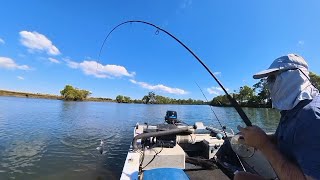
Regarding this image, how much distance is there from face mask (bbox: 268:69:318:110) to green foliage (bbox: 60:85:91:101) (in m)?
113

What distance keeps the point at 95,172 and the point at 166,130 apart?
4.30 m

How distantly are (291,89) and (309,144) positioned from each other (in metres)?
0.38

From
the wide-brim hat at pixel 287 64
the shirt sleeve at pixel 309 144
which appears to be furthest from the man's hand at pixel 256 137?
the wide-brim hat at pixel 287 64

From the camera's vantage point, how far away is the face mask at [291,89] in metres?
1.51

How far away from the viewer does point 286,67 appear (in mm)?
1632

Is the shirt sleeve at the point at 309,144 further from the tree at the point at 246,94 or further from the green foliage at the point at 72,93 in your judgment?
the green foliage at the point at 72,93

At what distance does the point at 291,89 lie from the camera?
1.57m

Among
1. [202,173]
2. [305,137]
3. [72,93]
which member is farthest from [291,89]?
[72,93]

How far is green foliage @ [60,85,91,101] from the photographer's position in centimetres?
10831

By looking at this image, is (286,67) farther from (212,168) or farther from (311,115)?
(212,168)

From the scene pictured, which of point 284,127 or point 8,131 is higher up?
point 284,127

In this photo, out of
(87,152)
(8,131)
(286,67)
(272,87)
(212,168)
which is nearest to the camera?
(286,67)

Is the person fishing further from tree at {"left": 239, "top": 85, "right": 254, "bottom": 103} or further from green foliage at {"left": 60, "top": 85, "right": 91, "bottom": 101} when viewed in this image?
green foliage at {"left": 60, "top": 85, "right": 91, "bottom": 101}

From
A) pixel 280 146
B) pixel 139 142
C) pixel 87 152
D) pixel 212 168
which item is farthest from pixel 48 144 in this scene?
pixel 280 146
